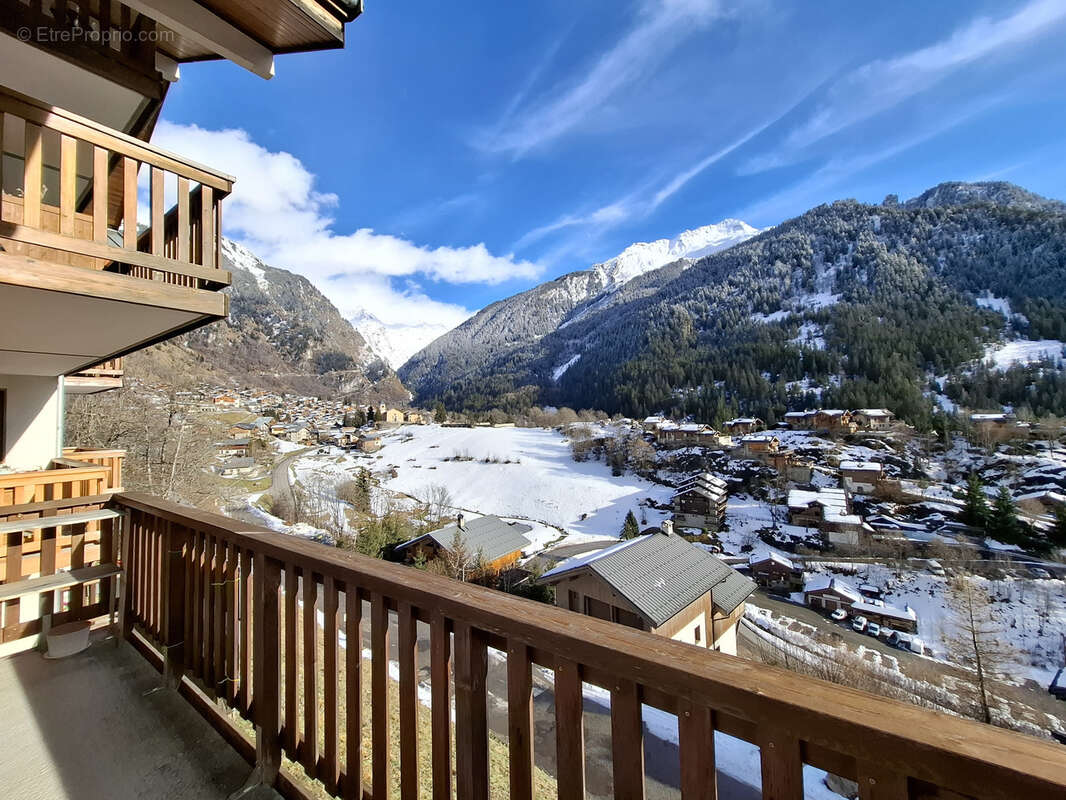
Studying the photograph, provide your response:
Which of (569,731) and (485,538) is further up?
(569,731)

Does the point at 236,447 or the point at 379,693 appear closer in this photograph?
the point at 379,693

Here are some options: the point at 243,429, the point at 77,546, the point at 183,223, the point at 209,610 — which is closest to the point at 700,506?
the point at 77,546

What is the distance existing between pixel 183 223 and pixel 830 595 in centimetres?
2567

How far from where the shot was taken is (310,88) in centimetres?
631

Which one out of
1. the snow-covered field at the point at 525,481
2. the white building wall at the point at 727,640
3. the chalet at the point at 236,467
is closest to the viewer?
the white building wall at the point at 727,640

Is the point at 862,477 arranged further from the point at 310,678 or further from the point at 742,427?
the point at 310,678

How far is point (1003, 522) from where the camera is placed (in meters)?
28.1

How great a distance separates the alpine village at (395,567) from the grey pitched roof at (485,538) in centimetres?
24

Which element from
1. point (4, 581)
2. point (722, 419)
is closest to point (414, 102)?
point (4, 581)

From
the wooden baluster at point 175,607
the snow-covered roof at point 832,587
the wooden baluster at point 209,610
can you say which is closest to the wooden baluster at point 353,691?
the wooden baluster at point 209,610

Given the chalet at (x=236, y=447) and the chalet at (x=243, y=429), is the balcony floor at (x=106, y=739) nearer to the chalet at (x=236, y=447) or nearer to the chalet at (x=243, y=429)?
the chalet at (x=236, y=447)

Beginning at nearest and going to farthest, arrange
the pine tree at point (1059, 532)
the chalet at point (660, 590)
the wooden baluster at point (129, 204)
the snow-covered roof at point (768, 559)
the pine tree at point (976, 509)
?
the wooden baluster at point (129, 204)
the chalet at point (660, 590)
the snow-covered roof at point (768, 559)
the pine tree at point (1059, 532)
the pine tree at point (976, 509)

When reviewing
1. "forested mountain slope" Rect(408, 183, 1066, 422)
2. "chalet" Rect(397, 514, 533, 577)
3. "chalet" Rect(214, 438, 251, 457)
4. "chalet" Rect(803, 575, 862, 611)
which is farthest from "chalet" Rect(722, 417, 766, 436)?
"chalet" Rect(214, 438, 251, 457)

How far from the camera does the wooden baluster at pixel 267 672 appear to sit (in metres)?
1.81
